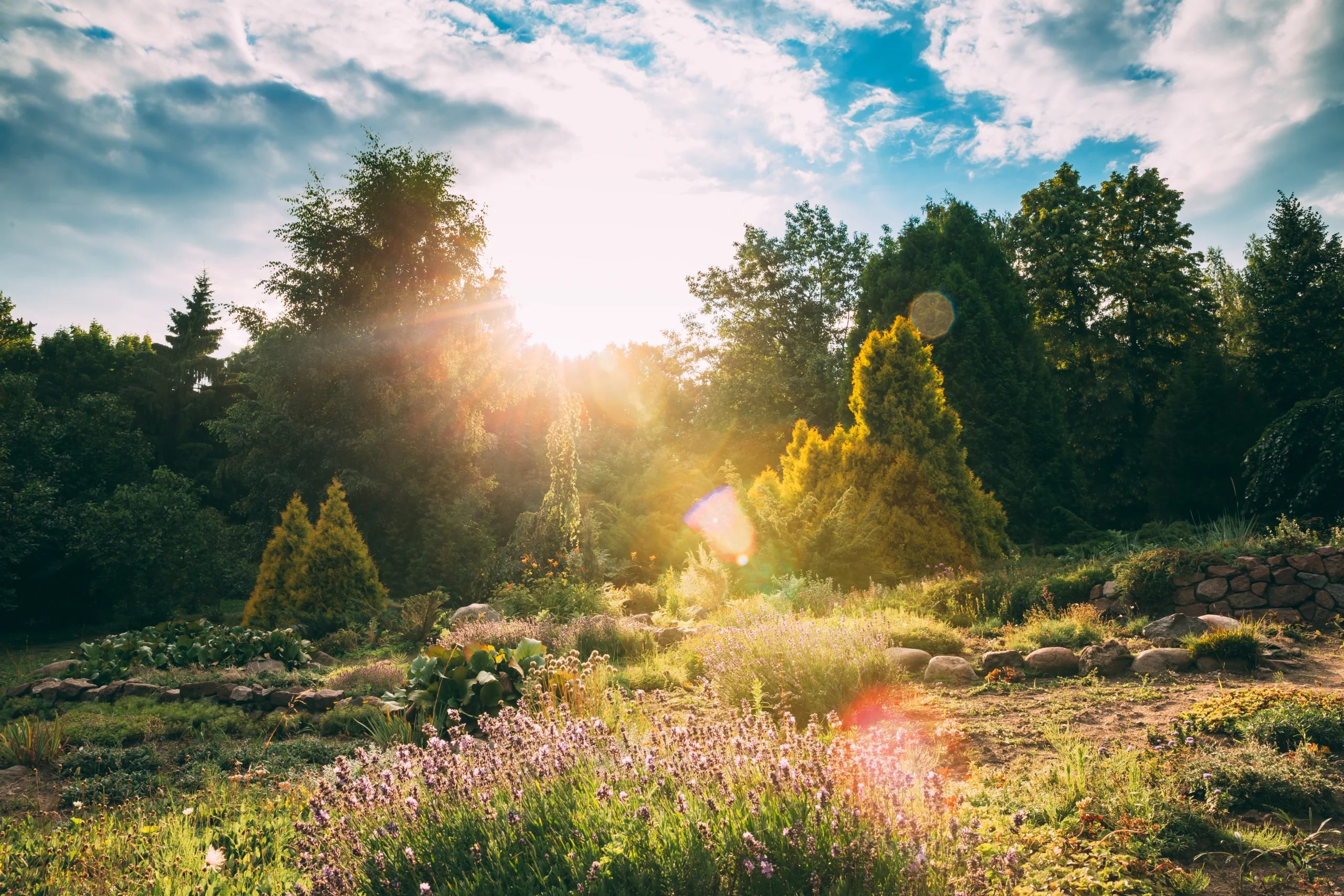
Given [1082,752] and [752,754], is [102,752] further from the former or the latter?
[1082,752]

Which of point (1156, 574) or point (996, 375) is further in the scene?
point (996, 375)

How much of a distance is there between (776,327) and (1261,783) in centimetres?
2142

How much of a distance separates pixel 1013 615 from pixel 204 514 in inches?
675

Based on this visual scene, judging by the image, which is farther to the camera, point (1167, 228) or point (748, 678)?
point (1167, 228)

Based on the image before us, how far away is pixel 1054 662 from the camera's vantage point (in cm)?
521

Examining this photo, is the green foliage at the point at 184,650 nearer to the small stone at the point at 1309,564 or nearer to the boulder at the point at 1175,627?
the boulder at the point at 1175,627

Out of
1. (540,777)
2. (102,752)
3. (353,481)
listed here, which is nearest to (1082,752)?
(540,777)

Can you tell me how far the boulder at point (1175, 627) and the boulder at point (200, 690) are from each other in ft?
27.9

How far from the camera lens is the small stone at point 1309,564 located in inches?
263

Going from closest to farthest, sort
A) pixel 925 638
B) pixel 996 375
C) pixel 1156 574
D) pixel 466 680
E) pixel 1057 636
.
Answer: pixel 466 680 < pixel 1057 636 < pixel 925 638 < pixel 1156 574 < pixel 996 375

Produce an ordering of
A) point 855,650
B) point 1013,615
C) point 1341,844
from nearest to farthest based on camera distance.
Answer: point 1341,844
point 855,650
point 1013,615

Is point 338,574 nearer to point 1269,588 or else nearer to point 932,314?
point 1269,588

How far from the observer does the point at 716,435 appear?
23984 millimetres

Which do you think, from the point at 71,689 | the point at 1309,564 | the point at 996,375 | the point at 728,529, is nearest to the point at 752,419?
the point at 996,375
